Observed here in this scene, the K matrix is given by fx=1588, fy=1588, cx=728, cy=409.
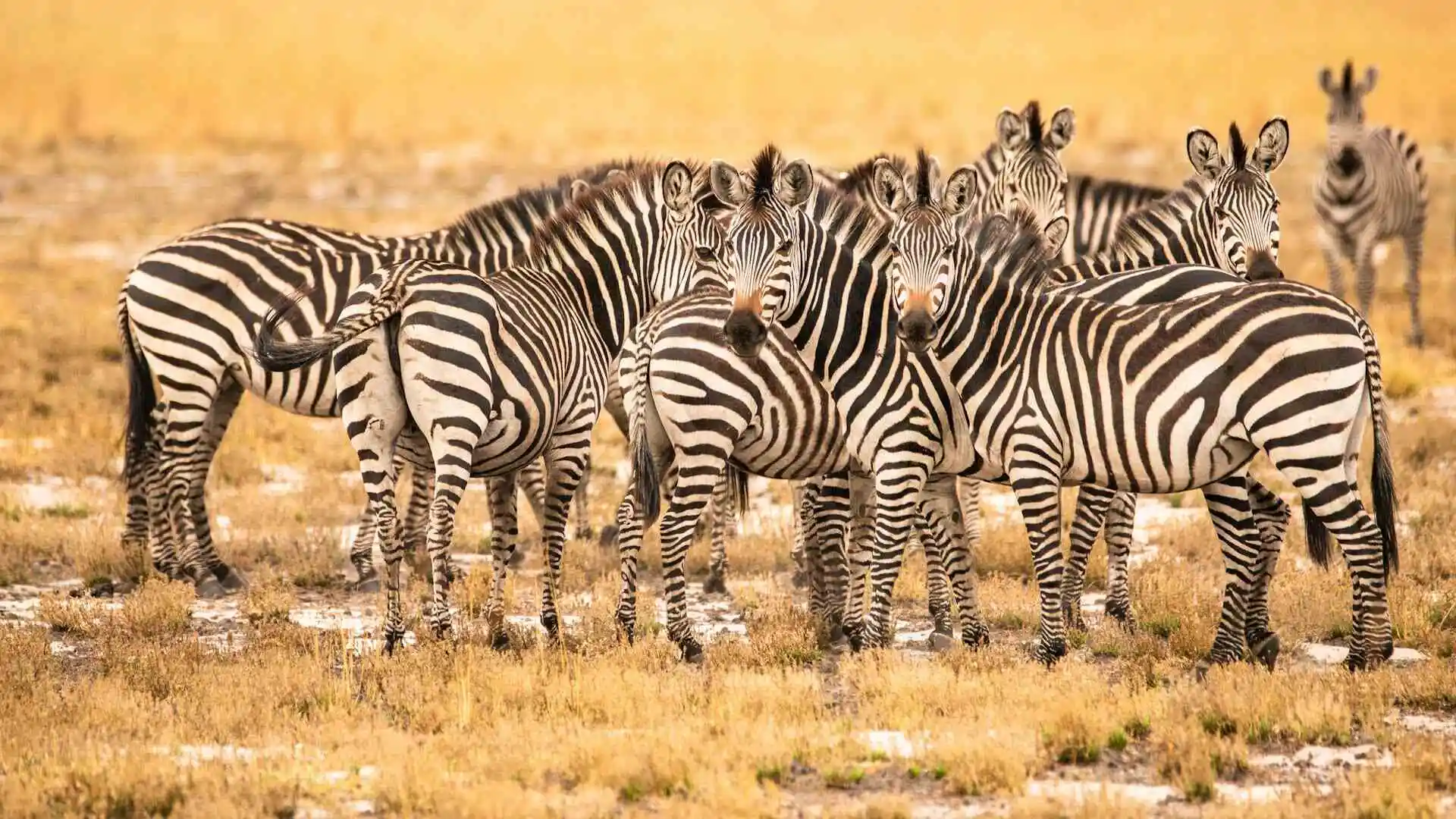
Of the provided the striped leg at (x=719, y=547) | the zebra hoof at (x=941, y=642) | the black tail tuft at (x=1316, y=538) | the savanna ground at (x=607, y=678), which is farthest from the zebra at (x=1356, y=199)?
the zebra hoof at (x=941, y=642)

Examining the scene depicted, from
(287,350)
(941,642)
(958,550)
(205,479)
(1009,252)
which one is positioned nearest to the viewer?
(287,350)

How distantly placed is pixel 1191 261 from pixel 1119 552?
2023 mm

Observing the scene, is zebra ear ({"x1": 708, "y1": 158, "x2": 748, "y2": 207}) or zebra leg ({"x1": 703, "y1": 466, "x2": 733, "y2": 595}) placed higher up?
zebra ear ({"x1": 708, "y1": 158, "x2": 748, "y2": 207})

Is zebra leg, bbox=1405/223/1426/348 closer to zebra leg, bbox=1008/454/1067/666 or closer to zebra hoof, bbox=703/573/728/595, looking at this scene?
zebra hoof, bbox=703/573/728/595

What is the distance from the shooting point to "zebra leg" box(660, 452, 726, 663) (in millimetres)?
8742

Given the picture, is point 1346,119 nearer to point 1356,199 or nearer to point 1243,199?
point 1356,199

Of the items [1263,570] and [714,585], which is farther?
[714,585]

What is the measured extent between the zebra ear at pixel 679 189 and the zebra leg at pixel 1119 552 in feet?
10.3

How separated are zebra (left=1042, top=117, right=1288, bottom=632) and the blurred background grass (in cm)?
2728

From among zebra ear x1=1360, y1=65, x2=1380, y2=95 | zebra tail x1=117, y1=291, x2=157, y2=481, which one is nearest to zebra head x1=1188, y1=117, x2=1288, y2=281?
zebra tail x1=117, y1=291, x2=157, y2=481

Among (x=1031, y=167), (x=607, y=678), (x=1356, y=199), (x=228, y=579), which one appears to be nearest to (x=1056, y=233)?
(x=1031, y=167)

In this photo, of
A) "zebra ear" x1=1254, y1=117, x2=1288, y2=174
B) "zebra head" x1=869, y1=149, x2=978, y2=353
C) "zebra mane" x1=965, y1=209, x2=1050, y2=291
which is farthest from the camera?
"zebra ear" x1=1254, y1=117, x2=1288, y2=174

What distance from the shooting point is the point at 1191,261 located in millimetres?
10344

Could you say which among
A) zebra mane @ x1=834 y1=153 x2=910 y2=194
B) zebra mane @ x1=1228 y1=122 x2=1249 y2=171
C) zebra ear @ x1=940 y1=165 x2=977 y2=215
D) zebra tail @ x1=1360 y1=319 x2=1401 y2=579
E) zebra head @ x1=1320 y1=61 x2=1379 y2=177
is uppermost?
zebra head @ x1=1320 y1=61 x2=1379 y2=177
